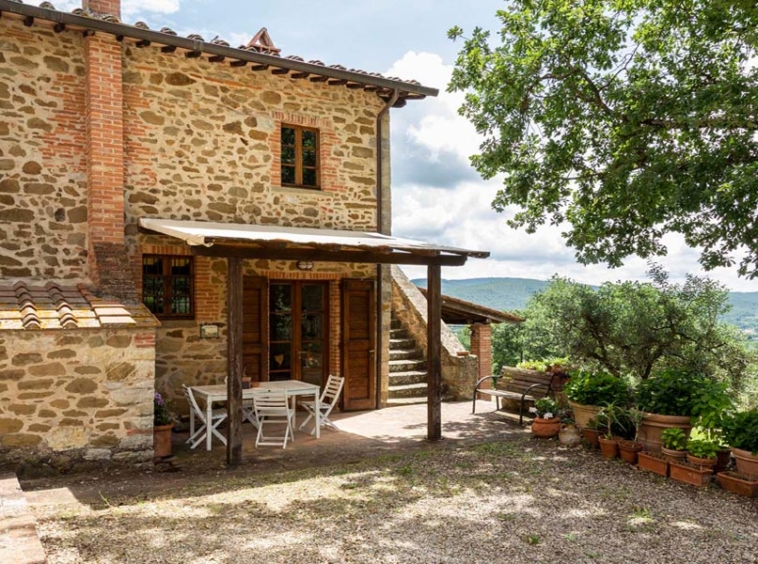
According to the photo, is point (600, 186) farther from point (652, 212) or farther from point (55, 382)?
point (55, 382)

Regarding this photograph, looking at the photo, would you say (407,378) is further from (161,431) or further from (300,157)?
(161,431)

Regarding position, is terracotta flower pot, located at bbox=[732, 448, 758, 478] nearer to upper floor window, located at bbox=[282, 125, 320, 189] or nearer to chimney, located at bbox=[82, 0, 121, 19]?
upper floor window, located at bbox=[282, 125, 320, 189]

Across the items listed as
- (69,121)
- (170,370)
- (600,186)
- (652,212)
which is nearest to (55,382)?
(170,370)

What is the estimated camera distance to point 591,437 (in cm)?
805

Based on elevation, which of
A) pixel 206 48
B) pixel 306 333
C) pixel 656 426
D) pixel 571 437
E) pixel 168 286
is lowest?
pixel 571 437

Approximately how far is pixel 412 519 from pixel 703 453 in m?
3.54

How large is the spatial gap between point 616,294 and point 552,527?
6.60 m

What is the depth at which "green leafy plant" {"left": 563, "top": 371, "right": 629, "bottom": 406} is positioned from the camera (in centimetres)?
813

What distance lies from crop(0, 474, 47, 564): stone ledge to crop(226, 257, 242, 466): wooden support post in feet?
7.42

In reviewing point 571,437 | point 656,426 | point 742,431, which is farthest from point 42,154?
point 742,431

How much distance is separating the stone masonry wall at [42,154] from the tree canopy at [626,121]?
639cm

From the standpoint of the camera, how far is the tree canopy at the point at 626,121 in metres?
7.85

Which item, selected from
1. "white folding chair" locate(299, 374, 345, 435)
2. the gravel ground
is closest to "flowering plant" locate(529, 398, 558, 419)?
the gravel ground

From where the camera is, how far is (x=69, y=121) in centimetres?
860
